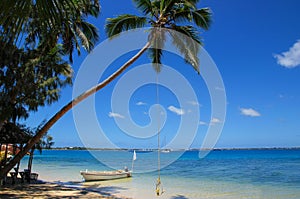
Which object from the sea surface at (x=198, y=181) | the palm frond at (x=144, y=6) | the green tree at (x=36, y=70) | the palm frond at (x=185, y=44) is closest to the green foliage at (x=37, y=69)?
the green tree at (x=36, y=70)

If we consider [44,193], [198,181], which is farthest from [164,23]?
[198,181]

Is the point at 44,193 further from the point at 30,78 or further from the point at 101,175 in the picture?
the point at 101,175

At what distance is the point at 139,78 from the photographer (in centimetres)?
1066

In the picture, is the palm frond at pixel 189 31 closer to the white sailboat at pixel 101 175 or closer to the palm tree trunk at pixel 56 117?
the palm tree trunk at pixel 56 117

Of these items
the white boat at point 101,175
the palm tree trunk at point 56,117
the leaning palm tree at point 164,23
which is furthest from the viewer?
the white boat at point 101,175

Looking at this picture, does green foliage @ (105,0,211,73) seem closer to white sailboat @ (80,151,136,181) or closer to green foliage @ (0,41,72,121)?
green foliage @ (0,41,72,121)

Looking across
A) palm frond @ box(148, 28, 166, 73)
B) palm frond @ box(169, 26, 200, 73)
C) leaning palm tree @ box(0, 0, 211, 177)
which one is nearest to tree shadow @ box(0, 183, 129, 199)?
leaning palm tree @ box(0, 0, 211, 177)

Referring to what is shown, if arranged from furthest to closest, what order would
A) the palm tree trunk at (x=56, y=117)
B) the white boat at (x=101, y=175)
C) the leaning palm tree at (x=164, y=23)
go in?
the white boat at (x=101, y=175)
the leaning palm tree at (x=164, y=23)
the palm tree trunk at (x=56, y=117)

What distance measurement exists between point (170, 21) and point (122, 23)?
1747mm

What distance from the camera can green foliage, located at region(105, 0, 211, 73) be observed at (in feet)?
30.3

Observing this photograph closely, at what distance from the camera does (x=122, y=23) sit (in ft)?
32.7

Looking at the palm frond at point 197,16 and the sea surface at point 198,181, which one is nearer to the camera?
the palm frond at point 197,16

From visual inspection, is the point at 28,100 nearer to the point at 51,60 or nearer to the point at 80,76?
the point at 51,60

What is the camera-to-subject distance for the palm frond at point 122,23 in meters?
9.76
